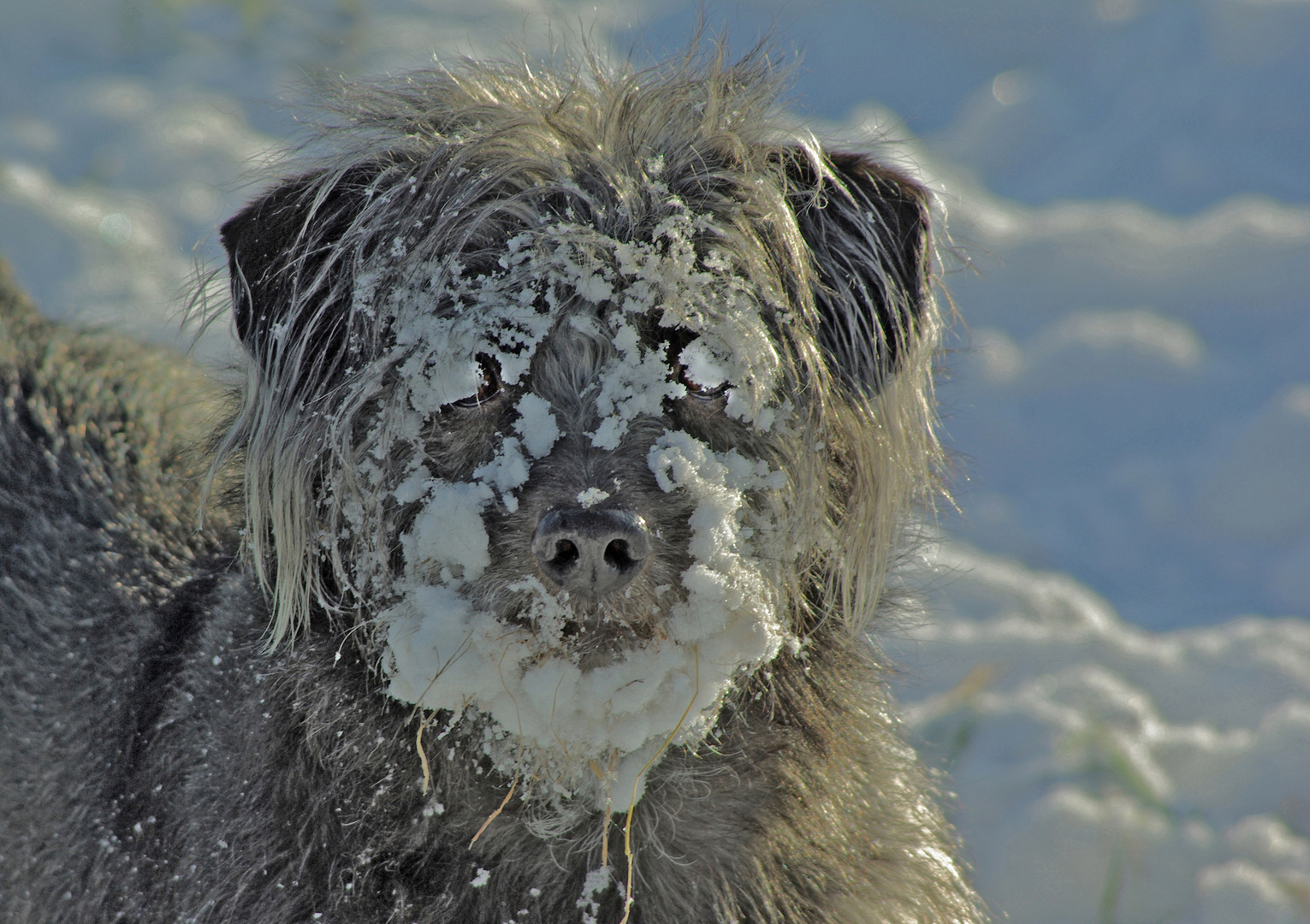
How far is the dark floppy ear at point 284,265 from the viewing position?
185cm

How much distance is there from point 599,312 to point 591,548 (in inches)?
15.8

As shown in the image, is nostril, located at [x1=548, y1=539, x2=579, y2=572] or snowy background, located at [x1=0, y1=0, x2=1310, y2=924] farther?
snowy background, located at [x1=0, y1=0, x2=1310, y2=924]

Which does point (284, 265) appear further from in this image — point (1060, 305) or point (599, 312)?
point (1060, 305)

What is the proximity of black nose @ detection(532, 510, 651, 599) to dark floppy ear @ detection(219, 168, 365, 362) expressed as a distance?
61 cm

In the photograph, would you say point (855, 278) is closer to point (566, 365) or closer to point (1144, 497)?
point (566, 365)

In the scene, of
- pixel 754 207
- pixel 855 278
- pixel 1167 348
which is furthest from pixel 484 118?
pixel 1167 348

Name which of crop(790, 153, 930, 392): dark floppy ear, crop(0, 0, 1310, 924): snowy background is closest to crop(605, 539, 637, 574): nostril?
crop(790, 153, 930, 392): dark floppy ear

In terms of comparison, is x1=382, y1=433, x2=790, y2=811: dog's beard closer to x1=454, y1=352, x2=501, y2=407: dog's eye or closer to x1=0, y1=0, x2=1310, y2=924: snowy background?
x1=454, y1=352, x2=501, y2=407: dog's eye

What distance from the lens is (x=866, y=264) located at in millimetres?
1938

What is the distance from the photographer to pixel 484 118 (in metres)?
1.99

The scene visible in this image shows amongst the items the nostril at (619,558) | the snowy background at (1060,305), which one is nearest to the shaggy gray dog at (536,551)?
the nostril at (619,558)

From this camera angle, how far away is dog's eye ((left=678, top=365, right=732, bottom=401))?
67.9 inches

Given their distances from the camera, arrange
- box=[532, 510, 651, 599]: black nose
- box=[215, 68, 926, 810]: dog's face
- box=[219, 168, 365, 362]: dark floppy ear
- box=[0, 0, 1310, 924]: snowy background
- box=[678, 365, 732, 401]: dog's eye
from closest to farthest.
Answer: box=[532, 510, 651, 599]: black nose < box=[215, 68, 926, 810]: dog's face < box=[678, 365, 732, 401]: dog's eye < box=[219, 168, 365, 362]: dark floppy ear < box=[0, 0, 1310, 924]: snowy background

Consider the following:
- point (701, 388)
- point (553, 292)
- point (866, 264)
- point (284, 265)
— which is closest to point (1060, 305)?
point (866, 264)
